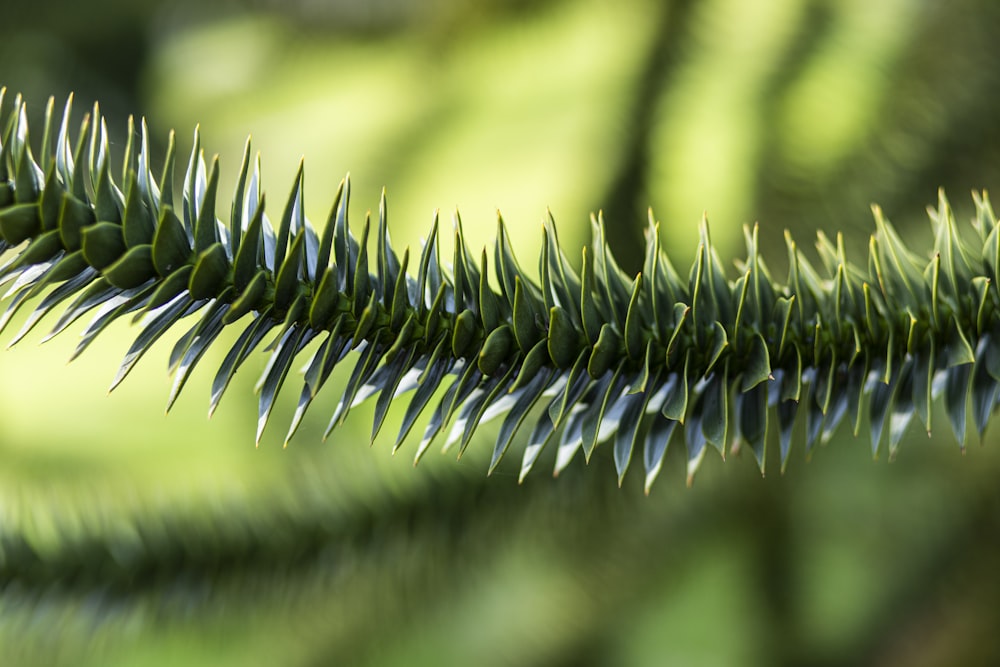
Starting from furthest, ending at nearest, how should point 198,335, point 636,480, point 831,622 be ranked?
point 831,622 < point 636,480 < point 198,335

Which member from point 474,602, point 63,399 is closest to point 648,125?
point 474,602

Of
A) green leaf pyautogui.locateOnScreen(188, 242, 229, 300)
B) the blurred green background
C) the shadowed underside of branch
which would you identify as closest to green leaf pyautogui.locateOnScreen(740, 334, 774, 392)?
the shadowed underside of branch

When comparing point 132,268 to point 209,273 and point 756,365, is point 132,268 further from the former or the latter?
point 756,365

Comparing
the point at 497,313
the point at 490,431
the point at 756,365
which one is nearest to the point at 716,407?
the point at 756,365

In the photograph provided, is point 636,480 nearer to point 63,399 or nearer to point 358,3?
point 358,3

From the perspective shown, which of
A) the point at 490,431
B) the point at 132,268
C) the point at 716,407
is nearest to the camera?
the point at 132,268

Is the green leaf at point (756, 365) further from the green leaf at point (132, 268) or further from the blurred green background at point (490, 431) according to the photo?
the blurred green background at point (490, 431)
